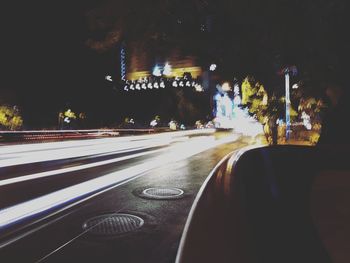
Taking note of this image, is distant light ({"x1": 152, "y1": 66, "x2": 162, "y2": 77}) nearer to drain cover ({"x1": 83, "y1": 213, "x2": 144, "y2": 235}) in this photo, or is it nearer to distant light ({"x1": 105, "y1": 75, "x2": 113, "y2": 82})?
distant light ({"x1": 105, "y1": 75, "x2": 113, "y2": 82})

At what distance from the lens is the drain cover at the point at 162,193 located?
28.3 ft

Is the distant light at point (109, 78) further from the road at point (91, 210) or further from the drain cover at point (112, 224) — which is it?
the drain cover at point (112, 224)

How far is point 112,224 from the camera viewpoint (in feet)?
20.6

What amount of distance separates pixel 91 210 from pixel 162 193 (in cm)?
229

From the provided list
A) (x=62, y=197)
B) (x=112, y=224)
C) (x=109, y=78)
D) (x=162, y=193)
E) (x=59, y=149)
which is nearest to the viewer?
(x=112, y=224)

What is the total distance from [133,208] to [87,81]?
47635mm

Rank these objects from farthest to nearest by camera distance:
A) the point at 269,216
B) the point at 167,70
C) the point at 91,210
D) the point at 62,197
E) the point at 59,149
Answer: the point at 167,70
the point at 59,149
the point at 62,197
the point at 91,210
the point at 269,216

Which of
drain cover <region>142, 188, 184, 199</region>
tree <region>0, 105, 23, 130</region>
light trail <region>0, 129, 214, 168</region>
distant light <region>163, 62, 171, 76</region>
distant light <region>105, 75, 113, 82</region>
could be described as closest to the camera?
drain cover <region>142, 188, 184, 199</region>

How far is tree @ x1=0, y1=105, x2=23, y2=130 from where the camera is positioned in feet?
113

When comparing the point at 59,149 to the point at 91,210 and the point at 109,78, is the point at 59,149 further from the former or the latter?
the point at 109,78

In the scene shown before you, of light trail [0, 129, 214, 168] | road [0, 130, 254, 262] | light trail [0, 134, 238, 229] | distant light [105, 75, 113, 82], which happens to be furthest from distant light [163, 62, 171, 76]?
light trail [0, 134, 238, 229]

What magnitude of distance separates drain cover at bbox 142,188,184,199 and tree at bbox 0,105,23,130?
98.1 feet

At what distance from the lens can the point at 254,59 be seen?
12.8m

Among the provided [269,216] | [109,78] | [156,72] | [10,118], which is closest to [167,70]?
[156,72]
